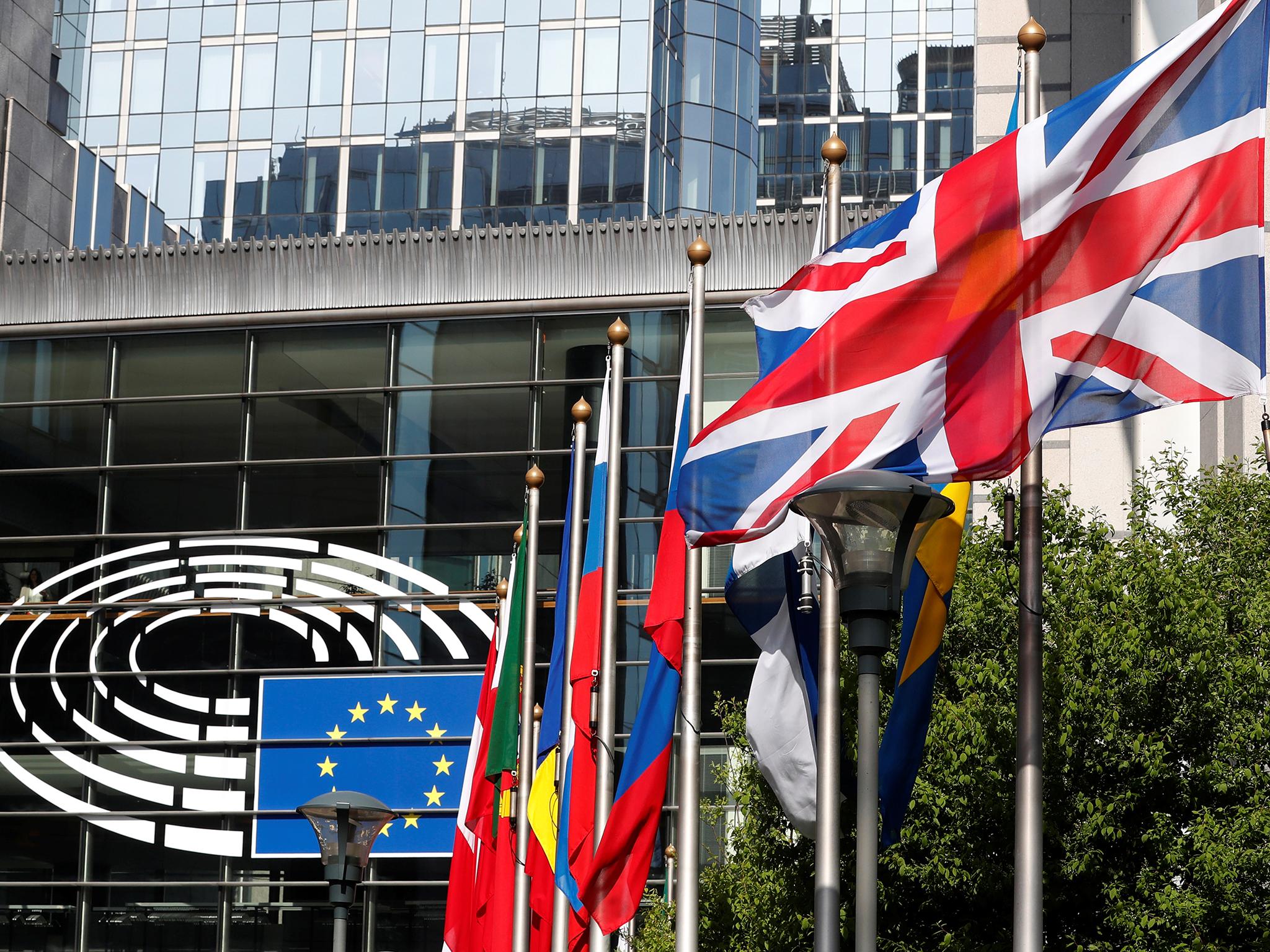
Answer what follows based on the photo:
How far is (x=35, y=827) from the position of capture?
105ft

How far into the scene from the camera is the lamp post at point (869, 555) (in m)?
8.80

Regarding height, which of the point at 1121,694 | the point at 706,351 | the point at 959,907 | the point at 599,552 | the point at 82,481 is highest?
Result: the point at 706,351

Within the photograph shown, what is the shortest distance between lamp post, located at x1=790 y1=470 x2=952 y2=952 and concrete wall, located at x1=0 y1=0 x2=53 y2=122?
144 ft

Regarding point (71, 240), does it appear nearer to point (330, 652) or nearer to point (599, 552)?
point (330, 652)

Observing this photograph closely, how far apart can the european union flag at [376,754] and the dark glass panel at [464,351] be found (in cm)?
561

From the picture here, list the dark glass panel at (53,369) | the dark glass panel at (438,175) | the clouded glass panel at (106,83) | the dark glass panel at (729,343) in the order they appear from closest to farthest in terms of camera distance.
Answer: the dark glass panel at (729,343) → the dark glass panel at (53,369) → the dark glass panel at (438,175) → the clouded glass panel at (106,83)

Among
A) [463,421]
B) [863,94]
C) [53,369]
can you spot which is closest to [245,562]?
[463,421]

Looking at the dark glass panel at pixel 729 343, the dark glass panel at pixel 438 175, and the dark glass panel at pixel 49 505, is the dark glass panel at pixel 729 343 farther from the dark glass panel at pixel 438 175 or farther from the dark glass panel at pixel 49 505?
the dark glass panel at pixel 438 175

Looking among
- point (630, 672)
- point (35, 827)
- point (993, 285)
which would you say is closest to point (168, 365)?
point (35, 827)

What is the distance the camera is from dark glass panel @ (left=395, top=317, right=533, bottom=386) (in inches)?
1300

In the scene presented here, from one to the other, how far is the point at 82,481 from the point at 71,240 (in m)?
19.0

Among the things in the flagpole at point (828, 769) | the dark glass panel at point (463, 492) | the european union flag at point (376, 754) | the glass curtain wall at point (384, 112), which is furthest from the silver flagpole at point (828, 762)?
the glass curtain wall at point (384, 112)

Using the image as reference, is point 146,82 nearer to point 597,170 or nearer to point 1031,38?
point 597,170

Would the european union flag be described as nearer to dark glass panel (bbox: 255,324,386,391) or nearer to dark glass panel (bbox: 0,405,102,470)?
dark glass panel (bbox: 255,324,386,391)
